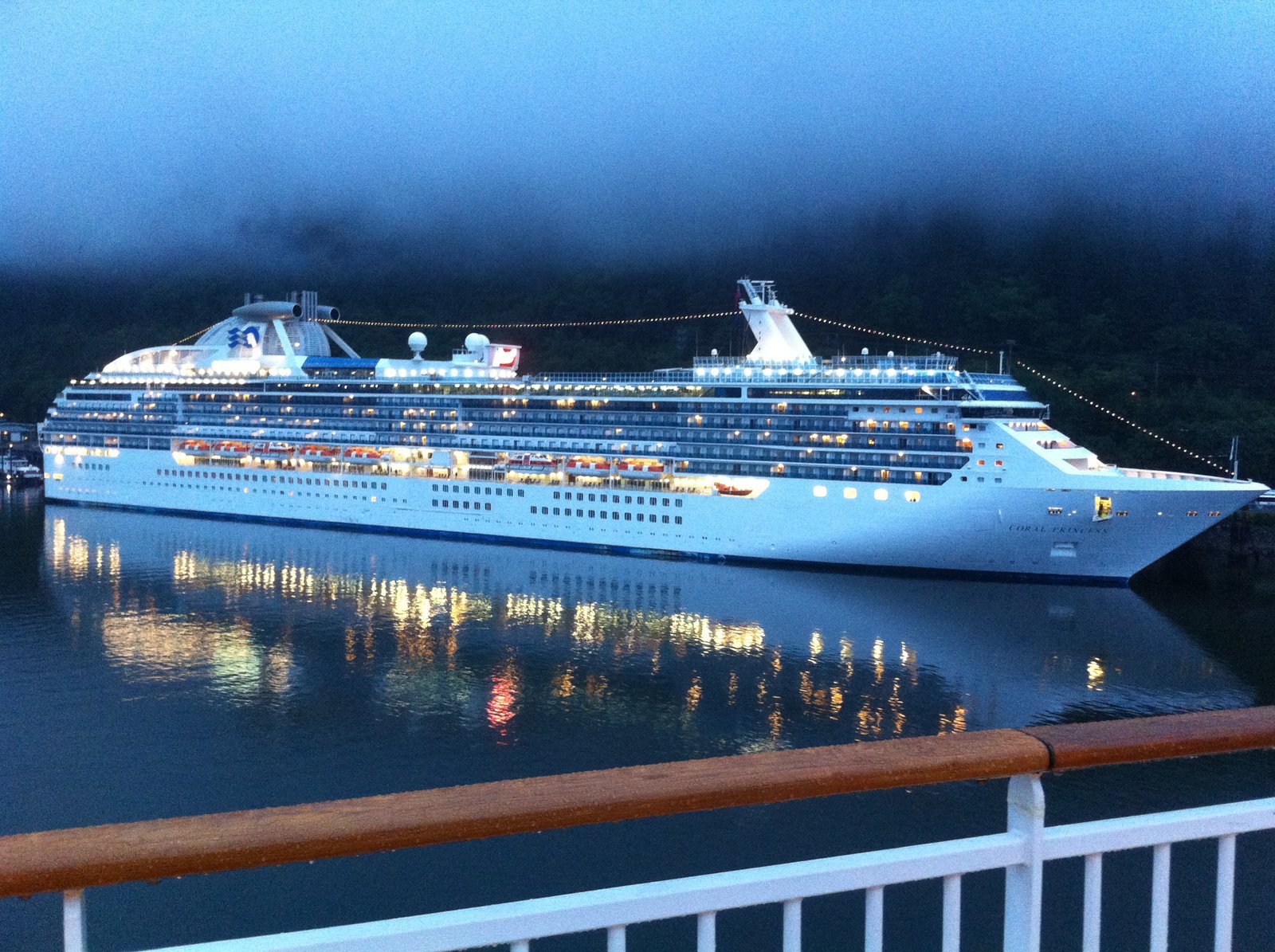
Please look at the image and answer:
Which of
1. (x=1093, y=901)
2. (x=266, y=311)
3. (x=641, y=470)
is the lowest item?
(x=641, y=470)

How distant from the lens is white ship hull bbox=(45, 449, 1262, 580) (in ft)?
86.3

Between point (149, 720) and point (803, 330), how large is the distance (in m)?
49.2

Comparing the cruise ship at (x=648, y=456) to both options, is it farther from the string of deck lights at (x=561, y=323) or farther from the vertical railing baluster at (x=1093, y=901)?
the vertical railing baluster at (x=1093, y=901)

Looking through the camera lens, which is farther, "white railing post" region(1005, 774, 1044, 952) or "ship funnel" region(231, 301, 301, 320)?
"ship funnel" region(231, 301, 301, 320)

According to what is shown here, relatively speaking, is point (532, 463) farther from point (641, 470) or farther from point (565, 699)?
point (565, 699)

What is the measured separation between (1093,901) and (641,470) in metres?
29.8

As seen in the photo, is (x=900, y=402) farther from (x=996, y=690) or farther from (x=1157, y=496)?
(x=996, y=690)

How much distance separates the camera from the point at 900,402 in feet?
93.7

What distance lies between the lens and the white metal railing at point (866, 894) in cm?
171

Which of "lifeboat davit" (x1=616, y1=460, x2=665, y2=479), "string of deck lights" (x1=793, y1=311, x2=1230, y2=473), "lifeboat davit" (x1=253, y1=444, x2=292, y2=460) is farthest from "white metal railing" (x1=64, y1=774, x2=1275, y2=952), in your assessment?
"lifeboat davit" (x1=253, y1=444, x2=292, y2=460)

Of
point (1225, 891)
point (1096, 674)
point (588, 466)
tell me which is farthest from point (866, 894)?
point (588, 466)

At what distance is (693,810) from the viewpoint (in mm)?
1683

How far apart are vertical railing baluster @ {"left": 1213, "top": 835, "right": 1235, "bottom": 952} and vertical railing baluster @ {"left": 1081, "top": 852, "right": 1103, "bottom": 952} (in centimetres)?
21

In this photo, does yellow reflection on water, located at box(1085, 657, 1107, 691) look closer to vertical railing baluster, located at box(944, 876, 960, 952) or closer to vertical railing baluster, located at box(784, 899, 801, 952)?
vertical railing baluster, located at box(944, 876, 960, 952)
